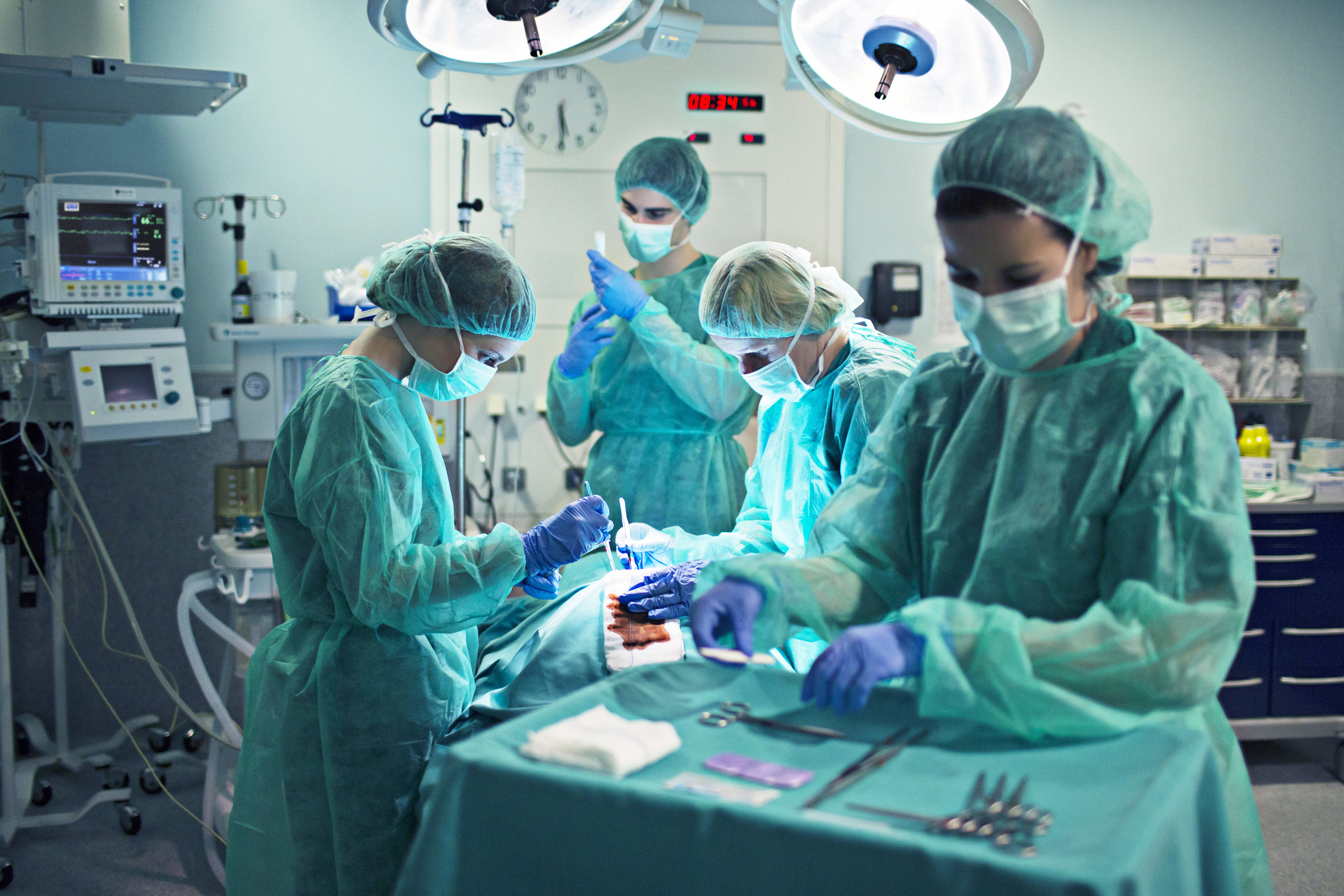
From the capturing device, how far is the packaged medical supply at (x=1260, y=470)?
353 cm

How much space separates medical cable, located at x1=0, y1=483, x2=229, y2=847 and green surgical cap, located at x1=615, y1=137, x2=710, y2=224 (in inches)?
78.4

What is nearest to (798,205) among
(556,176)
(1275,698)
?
(556,176)

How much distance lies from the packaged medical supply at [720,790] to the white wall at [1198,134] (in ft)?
10.7

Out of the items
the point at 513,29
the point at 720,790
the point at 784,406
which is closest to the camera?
the point at 720,790

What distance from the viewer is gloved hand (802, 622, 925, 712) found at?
105cm

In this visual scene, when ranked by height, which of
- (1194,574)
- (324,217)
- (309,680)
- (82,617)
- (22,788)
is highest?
(324,217)

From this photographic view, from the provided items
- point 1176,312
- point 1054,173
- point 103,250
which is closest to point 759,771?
point 1054,173

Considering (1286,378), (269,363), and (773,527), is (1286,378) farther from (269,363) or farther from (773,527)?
(269,363)

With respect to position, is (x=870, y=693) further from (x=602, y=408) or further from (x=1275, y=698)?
(x=1275, y=698)

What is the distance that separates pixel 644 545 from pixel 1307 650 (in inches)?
105

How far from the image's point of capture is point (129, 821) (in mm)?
2883

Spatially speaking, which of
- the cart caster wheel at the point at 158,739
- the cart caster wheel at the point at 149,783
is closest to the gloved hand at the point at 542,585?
the cart caster wheel at the point at 149,783

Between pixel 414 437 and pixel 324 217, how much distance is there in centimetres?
231

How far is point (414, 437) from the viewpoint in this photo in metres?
1.70
